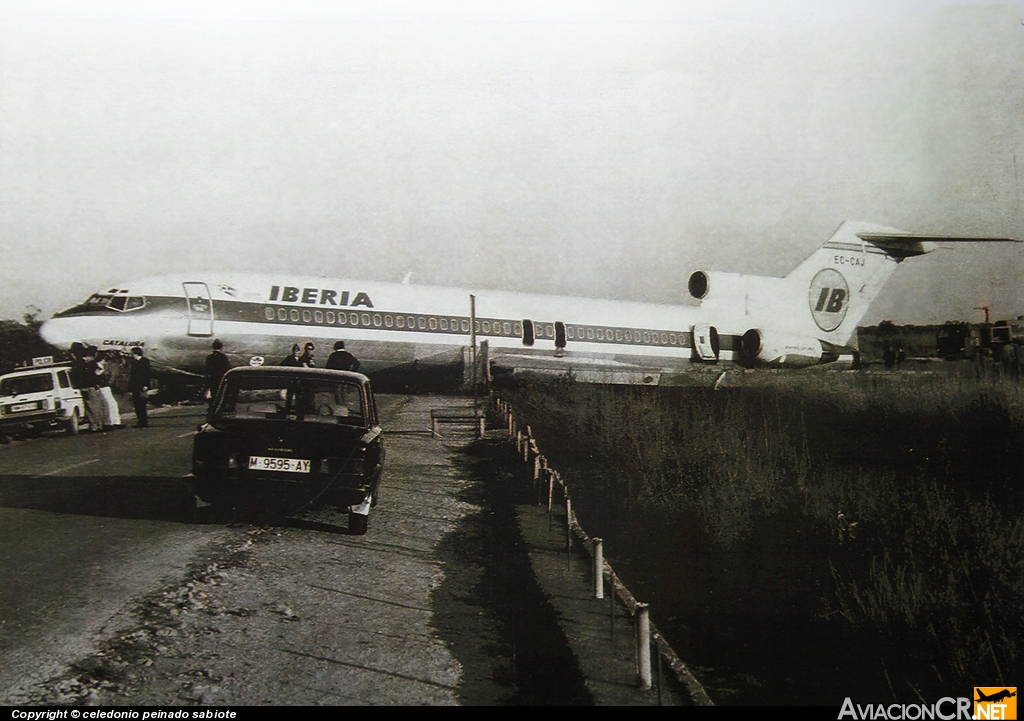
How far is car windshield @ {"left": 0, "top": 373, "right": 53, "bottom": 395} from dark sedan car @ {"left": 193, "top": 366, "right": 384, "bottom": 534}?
355 centimetres

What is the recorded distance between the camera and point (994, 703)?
4406 millimetres

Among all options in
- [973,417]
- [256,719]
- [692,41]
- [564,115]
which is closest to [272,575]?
[256,719]

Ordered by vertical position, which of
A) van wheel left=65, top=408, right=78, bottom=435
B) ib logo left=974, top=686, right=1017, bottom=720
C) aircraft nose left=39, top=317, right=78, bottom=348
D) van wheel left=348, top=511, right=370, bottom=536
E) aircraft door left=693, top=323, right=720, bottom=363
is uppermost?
aircraft nose left=39, top=317, right=78, bottom=348

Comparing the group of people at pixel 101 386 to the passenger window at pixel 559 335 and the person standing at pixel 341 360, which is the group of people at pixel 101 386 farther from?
the passenger window at pixel 559 335

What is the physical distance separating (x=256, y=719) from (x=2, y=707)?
118 centimetres

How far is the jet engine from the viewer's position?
13.1 meters

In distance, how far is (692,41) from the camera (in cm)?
714

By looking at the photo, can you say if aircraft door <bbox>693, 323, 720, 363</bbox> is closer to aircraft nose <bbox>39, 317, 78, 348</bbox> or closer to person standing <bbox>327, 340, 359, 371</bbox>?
person standing <bbox>327, 340, 359, 371</bbox>

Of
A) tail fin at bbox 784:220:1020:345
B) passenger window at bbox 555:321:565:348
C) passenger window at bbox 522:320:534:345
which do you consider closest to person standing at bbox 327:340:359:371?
passenger window at bbox 522:320:534:345

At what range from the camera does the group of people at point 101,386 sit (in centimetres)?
1023

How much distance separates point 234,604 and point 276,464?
1245 mm

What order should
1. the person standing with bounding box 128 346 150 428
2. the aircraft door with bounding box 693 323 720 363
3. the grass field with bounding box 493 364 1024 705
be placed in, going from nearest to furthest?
the grass field with bounding box 493 364 1024 705
the person standing with bounding box 128 346 150 428
the aircraft door with bounding box 693 323 720 363

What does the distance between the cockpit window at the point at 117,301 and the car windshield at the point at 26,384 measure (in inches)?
63.7

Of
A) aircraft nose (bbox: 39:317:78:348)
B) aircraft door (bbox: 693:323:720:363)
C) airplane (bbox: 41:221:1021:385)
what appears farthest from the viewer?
aircraft door (bbox: 693:323:720:363)
